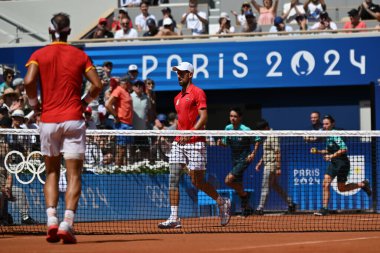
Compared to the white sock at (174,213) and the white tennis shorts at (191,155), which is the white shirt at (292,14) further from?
the white sock at (174,213)

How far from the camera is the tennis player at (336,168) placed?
1591cm

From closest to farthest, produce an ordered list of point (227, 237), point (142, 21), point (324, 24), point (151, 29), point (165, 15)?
point (227, 237) < point (324, 24) < point (151, 29) < point (165, 15) < point (142, 21)

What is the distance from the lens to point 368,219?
577 inches

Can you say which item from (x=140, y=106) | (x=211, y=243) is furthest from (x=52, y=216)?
(x=140, y=106)

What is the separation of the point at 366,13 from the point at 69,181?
1371 cm

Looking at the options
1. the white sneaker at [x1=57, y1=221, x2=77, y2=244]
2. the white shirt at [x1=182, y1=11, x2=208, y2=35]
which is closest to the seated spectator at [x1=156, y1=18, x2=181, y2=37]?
the white shirt at [x1=182, y1=11, x2=208, y2=35]

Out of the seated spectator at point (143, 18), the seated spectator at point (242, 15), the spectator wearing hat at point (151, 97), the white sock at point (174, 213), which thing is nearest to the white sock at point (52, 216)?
the white sock at point (174, 213)

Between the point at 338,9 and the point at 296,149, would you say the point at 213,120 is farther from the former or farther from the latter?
the point at 296,149

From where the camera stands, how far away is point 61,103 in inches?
385

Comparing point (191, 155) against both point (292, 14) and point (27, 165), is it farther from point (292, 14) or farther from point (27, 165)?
point (292, 14)

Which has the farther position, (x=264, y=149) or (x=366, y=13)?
(x=366, y=13)

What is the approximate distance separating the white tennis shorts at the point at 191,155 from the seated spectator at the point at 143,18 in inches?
390

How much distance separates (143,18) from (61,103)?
43.7 feet

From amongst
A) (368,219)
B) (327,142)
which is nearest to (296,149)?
(327,142)
